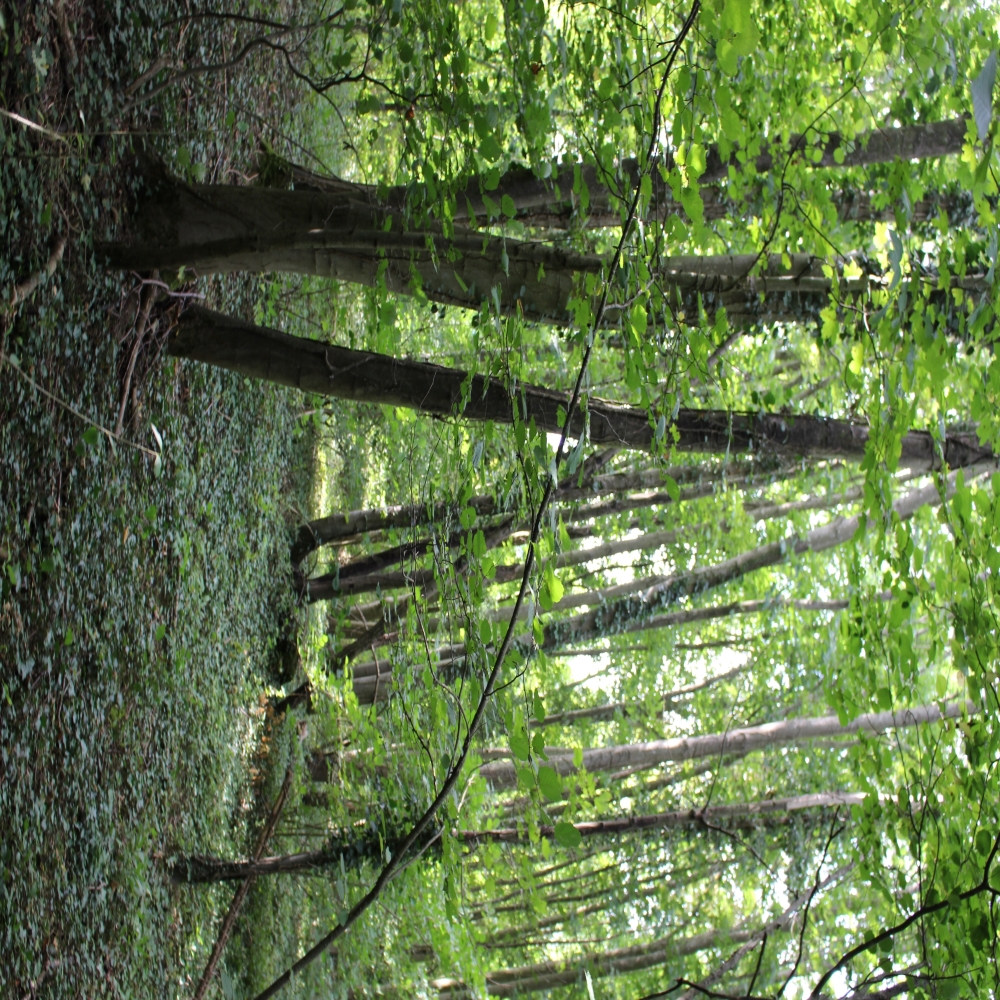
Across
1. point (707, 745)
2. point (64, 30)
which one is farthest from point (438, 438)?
point (707, 745)

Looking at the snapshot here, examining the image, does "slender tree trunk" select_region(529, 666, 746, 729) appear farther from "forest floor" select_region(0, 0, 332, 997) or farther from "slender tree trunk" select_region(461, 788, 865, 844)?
"forest floor" select_region(0, 0, 332, 997)

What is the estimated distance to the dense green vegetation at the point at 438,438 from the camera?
215 cm

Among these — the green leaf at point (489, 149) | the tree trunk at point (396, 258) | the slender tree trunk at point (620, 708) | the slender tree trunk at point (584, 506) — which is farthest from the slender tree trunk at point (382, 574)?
the green leaf at point (489, 149)

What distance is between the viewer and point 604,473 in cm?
488

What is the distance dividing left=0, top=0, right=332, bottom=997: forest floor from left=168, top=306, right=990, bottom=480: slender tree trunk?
35 cm

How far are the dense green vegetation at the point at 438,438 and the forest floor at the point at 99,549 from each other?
2 cm

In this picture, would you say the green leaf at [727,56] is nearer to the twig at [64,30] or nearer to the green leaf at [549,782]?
the green leaf at [549,782]

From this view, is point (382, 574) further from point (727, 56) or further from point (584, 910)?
point (727, 56)

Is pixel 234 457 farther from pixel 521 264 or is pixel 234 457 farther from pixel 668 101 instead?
pixel 668 101

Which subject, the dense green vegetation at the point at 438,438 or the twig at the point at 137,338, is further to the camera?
the twig at the point at 137,338

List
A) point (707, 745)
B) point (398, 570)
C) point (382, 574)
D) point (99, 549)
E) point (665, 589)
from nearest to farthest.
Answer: point (99, 549), point (707, 745), point (665, 589), point (398, 570), point (382, 574)

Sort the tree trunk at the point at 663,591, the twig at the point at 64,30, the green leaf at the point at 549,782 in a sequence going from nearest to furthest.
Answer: the green leaf at the point at 549,782 < the twig at the point at 64,30 < the tree trunk at the point at 663,591

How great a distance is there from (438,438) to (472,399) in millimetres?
220

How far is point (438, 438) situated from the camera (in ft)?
9.67
